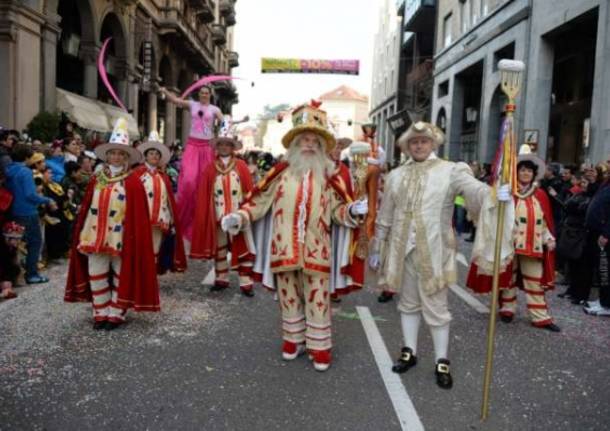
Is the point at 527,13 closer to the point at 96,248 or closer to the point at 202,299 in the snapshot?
the point at 202,299

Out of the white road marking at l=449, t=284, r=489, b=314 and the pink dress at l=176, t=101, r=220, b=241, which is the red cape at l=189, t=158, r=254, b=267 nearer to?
the pink dress at l=176, t=101, r=220, b=241

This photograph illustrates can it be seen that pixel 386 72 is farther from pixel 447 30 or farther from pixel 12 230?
pixel 12 230

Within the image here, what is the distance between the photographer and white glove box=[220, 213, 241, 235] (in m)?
4.20

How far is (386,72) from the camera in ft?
146

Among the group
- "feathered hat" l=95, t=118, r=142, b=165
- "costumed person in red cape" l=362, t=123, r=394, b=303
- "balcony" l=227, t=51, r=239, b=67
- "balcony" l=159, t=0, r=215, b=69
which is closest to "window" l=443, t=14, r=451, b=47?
"balcony" l=159, t=0, r=215, b=69

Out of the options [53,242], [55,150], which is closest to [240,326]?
[53,242]

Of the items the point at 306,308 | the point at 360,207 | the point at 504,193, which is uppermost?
the point at 504,193

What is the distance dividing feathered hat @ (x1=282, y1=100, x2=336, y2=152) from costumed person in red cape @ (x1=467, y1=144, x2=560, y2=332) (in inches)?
92.7

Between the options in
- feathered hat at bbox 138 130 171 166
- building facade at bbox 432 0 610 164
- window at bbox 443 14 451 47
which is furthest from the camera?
window at bbox 443 14 451 47

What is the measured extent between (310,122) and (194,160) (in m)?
3.07

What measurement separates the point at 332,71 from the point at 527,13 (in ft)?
122

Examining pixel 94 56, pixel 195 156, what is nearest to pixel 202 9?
pixel 94 56

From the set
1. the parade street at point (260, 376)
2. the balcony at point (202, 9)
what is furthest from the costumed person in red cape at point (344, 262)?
the balcony at point (202, 9)

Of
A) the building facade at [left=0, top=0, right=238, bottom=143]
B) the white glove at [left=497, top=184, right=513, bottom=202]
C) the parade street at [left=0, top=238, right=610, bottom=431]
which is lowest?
the parade street at [left=0, top=238, right=610, bottom=431]
